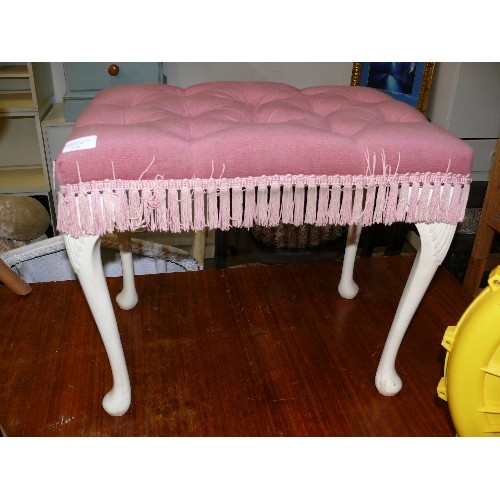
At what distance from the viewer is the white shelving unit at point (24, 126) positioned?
193 centimetres

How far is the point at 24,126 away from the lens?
2.30 meters

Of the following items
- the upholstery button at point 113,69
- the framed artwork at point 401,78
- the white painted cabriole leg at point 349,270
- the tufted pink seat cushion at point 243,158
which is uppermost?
the tufted pink seat cushion at point 243,158

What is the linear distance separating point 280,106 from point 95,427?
0.70 metres

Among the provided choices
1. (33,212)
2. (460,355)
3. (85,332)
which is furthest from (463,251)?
(33,212)

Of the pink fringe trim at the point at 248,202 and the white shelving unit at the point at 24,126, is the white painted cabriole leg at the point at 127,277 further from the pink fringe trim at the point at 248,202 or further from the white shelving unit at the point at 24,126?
the white shelving unit at the point at 24,126

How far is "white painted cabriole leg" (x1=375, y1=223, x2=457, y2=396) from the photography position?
0.92 metres

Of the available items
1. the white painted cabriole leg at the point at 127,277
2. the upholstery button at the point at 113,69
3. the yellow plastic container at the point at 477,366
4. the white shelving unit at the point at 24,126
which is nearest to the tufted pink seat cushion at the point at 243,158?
the yellow plastic container at the point at 477,366

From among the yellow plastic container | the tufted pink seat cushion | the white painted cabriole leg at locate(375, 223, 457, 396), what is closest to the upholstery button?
the tufted pink seat cushion

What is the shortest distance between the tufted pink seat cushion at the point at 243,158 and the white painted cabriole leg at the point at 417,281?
0.04 meters

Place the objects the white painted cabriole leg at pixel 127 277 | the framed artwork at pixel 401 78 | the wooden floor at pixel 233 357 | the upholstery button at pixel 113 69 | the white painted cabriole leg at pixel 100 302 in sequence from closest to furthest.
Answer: the white painted cabriole leg at pixel 100 302, the wooden floor at pixel 233 357, the white painted cabriole leg at pixel 127 277, the upholstery button at pixel 113 69, the framed artwork at pixel 401 78

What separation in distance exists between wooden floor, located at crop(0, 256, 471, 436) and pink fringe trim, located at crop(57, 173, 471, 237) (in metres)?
0.37

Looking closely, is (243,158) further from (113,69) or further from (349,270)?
(113,69)

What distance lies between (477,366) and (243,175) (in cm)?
45

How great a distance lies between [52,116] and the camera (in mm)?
2043
